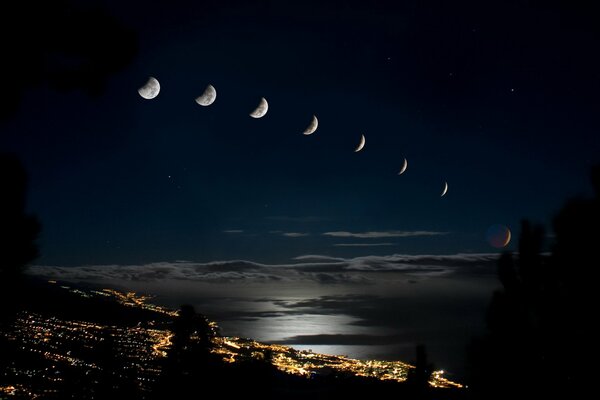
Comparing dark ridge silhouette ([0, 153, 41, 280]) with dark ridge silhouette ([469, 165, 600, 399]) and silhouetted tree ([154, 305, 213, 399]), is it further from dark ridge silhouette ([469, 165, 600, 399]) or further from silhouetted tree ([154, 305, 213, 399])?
silhouetted tree ([154, 305, 213, 399])

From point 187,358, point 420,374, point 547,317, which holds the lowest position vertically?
point 187,358

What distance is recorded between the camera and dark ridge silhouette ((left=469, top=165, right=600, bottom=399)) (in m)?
7.79

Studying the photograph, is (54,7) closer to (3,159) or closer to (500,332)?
(3,159)

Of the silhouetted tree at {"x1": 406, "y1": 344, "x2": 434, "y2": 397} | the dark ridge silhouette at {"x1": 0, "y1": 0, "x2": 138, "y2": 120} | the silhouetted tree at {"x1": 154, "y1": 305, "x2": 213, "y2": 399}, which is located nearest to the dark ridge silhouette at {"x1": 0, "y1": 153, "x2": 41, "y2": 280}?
the dark ridge silhouette at {"x1": 0, "y1": 0, "x2": 138, "y2": 120}

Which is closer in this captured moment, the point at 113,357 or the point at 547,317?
the point at 547,317

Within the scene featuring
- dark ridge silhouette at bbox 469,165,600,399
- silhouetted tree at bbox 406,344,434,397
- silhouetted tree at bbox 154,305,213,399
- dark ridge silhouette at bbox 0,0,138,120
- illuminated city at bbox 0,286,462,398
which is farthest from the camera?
illuminated city at bbox 0,286,462,398

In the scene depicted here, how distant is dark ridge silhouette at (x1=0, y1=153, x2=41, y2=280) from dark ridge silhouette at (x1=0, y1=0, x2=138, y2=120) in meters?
0.61

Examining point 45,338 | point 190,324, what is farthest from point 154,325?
point 190,324

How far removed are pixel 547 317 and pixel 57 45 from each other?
9.47m

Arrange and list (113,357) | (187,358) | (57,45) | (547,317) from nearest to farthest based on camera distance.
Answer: (57,45), (547,317), (113,357), (187,358)

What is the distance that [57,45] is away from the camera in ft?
10.6

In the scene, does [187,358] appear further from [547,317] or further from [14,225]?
[14,225]

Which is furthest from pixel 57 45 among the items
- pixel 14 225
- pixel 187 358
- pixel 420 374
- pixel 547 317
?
pixel 187 358

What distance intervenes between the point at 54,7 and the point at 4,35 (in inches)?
16.5
